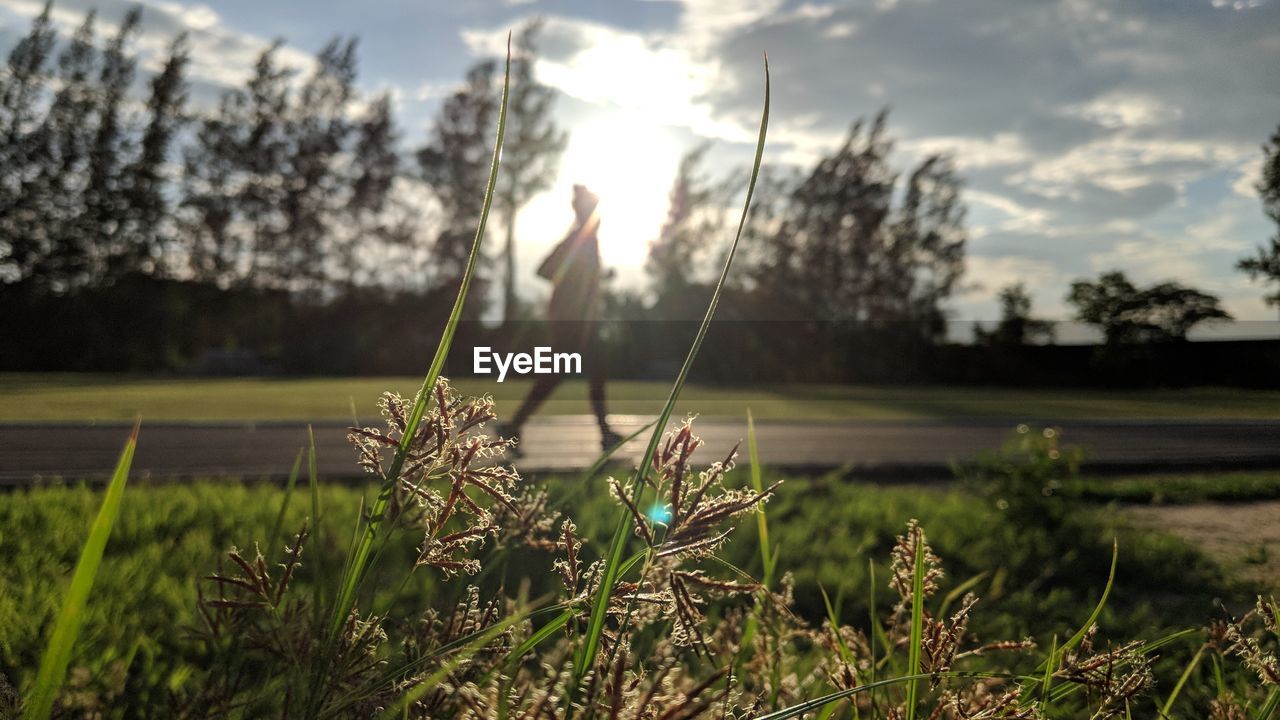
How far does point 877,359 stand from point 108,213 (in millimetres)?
29392

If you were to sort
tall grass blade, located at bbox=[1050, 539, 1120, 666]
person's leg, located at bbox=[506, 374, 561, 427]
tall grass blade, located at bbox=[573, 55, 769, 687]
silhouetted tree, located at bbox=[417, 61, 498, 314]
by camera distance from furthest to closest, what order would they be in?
silhouetted tree, located at bbox=[417, 61, 498, 314] → person's leg, located at bbox=[506, 374, 561, 427] → tall grass blade, located at bbox=[1050, 539, 1120, 666] → tall grass blade, located at bbox=[573, 55, 769, 687]

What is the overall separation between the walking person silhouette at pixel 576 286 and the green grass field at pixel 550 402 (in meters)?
0.53

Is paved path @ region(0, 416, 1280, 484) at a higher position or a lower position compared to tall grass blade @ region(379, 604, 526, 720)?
lower

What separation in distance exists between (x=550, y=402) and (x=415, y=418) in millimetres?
14487

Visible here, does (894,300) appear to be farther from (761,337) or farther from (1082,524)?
(1082,524)

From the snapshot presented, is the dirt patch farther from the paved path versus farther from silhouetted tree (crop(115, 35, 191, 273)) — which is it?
silhouetted tree (crop(115, 35, 191, 273))

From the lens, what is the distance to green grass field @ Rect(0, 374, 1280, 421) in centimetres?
487

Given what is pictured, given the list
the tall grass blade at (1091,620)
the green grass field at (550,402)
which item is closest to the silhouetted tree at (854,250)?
the green grass field at (550,402)

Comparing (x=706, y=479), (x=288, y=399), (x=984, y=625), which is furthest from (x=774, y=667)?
(x=288, y=399)

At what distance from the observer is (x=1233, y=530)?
14.8 ft

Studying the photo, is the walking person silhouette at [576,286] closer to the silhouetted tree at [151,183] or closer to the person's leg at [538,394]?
the person's leg at [538,394]

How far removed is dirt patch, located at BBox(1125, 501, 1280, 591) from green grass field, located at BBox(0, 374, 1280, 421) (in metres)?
0.52

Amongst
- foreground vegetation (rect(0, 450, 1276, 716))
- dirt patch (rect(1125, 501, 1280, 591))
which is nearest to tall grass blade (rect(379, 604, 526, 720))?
foreground vegetation (rect(0, 450, 1276, 716))

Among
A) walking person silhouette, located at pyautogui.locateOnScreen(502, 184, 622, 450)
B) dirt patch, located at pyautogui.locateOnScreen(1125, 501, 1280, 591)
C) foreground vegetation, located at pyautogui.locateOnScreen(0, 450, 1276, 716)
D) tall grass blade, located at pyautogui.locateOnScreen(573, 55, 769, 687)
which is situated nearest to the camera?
tall grass blade, located at pyautogui.locateOnScreen(573, 55, 769, 687)
